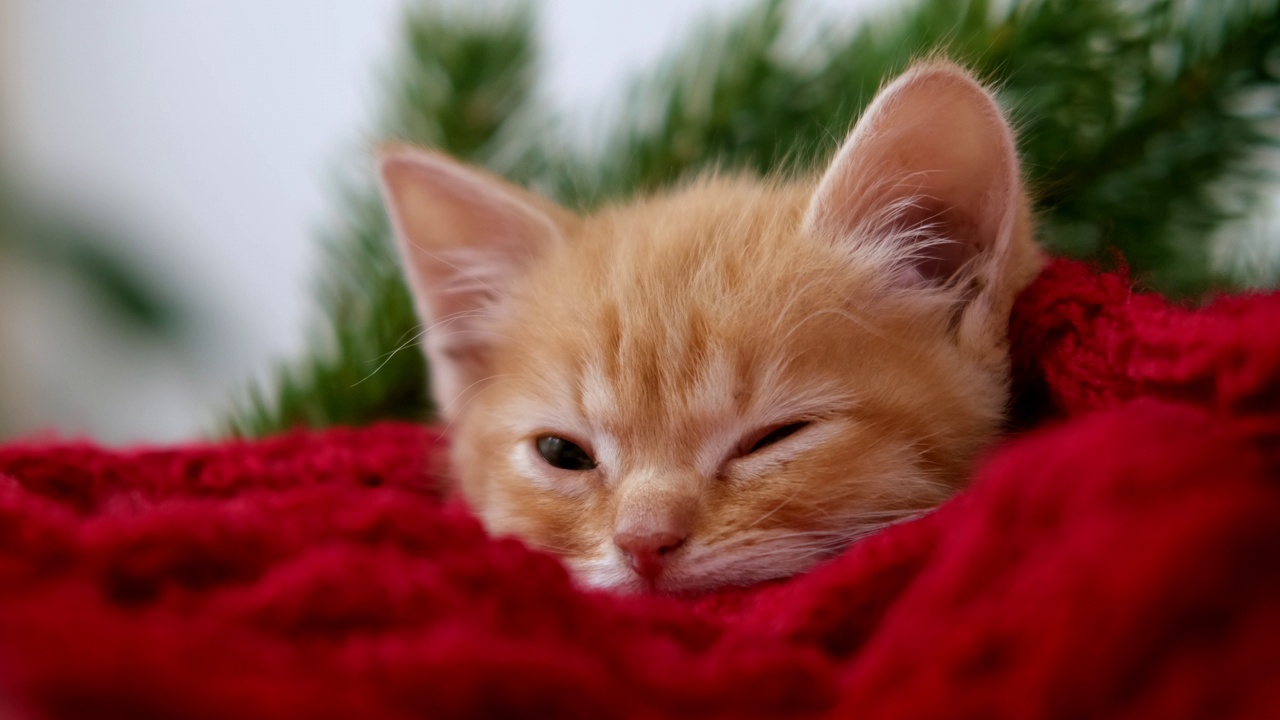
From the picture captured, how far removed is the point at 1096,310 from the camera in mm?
595

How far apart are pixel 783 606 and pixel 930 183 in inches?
17.0

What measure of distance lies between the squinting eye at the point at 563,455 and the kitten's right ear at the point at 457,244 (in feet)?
0.54

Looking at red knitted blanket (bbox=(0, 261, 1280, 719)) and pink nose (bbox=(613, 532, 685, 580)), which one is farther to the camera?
pink nose (bbox=(613, 532, 685, 580))

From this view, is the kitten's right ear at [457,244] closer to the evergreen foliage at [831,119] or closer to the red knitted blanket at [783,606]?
the evergreen foliage at [831,119]

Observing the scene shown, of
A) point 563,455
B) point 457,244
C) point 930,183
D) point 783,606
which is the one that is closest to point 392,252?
point 457,244

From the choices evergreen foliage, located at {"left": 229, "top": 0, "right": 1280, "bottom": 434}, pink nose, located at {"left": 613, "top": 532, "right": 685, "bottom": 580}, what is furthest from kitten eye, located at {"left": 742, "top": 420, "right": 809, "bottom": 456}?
evergreen foliage, located at {"left": 229, "top": 0, "right": 1280, "bottom": 434}

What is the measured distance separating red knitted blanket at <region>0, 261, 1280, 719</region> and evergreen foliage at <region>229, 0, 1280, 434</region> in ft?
1.31

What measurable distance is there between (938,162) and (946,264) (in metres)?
0.09

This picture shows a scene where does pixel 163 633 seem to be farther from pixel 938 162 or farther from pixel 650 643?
pixel 938 162

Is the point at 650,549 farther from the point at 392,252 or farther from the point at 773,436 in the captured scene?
the point at 392,252

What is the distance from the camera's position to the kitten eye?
2.38 ft

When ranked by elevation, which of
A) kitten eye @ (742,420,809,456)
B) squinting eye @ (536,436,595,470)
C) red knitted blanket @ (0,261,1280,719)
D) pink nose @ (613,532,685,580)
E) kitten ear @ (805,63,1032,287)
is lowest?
pink nose @ (613,532,685,580)

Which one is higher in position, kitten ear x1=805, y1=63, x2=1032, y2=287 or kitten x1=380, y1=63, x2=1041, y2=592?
kitten ear x1=805, y1=63, x2=1032, y2=287

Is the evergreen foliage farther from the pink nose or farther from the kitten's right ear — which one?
the pink nose
